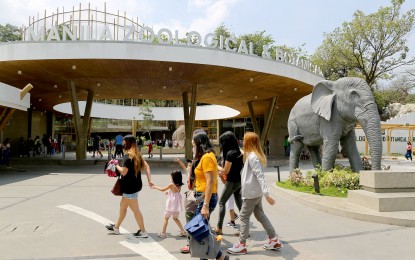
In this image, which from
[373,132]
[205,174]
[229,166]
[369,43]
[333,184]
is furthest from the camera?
[369,43]

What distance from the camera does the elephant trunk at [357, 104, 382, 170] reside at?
8211 mm

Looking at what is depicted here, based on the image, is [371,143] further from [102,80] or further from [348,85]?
[102,80]

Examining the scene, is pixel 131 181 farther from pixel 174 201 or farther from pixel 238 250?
pixel 238 250

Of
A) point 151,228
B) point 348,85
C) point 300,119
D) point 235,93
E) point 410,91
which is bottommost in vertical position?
point 151,228

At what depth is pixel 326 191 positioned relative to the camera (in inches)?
344

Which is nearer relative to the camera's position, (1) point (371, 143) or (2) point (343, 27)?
(1) point (371, 143)

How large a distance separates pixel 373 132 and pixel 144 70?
471 inches

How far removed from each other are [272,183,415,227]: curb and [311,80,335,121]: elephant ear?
2.56 m

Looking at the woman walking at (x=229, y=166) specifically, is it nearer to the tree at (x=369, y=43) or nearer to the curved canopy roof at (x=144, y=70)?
the curved canopy roof at (x=144, y=70)

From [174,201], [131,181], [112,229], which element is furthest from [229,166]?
[112,229]

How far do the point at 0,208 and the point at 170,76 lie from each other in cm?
1273

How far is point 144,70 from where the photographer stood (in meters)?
17.2

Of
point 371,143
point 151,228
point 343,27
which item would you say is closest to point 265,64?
point 371,143

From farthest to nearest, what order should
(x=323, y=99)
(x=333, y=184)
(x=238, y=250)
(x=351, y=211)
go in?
1. (x=323, y=99)
2. (x=333, y=184)
3. (x=351, y=211)
4. (x=238, y=250)
